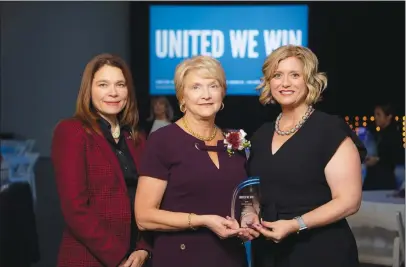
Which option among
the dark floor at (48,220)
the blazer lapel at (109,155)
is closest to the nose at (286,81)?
the blazer lapel at (109,155)

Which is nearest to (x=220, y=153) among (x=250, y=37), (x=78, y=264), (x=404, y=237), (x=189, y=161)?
(x=189, y=161)

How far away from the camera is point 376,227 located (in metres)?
4.17

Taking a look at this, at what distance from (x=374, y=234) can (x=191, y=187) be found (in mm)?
2473

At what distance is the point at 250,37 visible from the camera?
10281 millimetres

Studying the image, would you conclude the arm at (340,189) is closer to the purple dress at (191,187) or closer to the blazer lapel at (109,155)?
the purple dress at (191,187)

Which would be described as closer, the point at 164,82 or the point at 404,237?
the point at 404,237

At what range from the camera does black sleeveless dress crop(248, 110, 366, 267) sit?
2.13 m

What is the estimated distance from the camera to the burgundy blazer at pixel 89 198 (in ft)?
6.98

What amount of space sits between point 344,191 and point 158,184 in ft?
1.93

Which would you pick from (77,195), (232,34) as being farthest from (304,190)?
(232,34)

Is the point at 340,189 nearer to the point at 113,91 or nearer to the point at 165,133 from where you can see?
the point at 165,133

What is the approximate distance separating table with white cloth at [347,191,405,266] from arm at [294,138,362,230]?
6.80ft

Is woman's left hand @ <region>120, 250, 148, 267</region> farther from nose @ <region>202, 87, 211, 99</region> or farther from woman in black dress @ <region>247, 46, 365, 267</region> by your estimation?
nose @ <region>202, 87, 211, 99</region>

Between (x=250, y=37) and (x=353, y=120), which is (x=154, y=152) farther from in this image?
(x=353, y=120)
